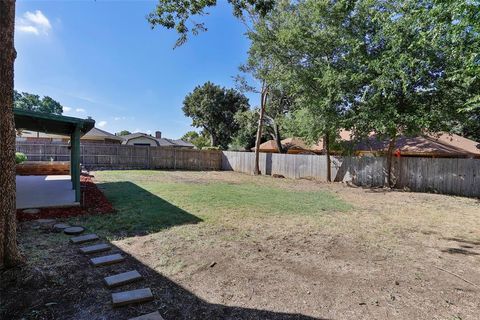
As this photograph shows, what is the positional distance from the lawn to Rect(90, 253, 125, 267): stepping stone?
0.37ft

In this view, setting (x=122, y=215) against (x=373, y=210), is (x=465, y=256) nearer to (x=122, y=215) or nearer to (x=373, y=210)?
(x=373, y=210)

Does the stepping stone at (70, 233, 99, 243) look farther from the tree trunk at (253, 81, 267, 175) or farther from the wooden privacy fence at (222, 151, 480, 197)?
the tree trunk at (253, 81, 267, 175)

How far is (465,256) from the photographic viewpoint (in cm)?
413

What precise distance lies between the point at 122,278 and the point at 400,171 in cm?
1204

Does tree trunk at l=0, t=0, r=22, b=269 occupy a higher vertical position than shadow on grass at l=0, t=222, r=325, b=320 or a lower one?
higher

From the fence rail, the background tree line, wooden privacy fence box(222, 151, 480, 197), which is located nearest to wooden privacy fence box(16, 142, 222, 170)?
the fence rail

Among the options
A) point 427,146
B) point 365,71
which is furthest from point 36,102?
point 427,146

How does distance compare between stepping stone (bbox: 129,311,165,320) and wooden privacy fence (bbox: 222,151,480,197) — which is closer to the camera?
stepping stone (bbox: 129,311,165,320)

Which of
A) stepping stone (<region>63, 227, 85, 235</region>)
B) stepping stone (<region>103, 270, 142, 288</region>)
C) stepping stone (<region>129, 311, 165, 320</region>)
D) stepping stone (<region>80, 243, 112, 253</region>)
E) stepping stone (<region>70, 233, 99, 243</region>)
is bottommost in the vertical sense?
stepping stone (<region>129, 311, 165, 320</region>)

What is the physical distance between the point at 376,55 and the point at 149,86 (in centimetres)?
1605

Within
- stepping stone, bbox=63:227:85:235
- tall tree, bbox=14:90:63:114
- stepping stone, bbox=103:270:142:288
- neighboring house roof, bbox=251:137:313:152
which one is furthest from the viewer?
tall tree, bbox=14:90:63:114

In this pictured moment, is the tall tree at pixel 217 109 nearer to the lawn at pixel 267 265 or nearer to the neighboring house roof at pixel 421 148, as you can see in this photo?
the neighboring house roof at pixel 421 148

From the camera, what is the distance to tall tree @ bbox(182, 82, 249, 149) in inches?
1271

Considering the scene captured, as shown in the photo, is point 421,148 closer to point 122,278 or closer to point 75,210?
point 75,210
